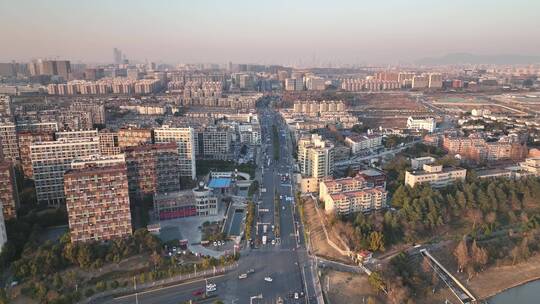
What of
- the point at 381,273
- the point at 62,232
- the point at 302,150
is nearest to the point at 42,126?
the point at 62,232

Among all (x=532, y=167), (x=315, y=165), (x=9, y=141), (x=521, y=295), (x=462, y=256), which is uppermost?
(x=9, y=141)

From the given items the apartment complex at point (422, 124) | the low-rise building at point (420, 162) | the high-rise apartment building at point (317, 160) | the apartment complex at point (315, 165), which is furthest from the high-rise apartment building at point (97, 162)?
the apartment complex at point (422, 124)

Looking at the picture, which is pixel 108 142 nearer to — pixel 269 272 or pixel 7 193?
pixel 7 193

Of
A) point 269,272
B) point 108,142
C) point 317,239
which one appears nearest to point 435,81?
point 108,142

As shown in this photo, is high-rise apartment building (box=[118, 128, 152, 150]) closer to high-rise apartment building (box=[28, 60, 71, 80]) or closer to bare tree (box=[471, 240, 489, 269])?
bare tree (box=[471, 240, 489, 269])

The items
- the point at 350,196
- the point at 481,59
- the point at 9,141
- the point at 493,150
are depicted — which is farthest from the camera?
the point at 481,59

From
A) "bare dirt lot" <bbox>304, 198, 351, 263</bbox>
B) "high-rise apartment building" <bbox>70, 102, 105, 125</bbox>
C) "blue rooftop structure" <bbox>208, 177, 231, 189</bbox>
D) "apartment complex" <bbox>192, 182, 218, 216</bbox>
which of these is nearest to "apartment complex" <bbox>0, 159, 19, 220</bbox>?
"apartment complex" <bbox>192, 182, 218, 216</bbox>
